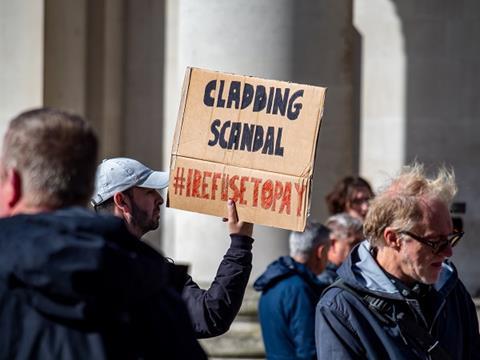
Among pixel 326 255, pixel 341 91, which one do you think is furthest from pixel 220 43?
pixel 326 255

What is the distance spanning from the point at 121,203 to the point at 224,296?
17.8 inches

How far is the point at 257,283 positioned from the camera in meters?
6.69

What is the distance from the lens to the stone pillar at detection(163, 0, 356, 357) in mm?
8008

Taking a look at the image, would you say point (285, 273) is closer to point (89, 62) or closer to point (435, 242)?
point (435, 242)

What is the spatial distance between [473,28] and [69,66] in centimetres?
287

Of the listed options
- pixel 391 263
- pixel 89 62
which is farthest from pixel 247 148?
pixel 89 62

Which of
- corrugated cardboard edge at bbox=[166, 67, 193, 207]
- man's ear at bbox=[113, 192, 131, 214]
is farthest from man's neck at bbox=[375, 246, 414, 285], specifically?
man's ear at bbox=[113, 192, 131, 214]

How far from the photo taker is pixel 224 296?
4.36 metres

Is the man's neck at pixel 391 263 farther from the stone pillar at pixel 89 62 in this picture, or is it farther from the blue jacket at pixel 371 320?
the stone pillar at pixel 89 62

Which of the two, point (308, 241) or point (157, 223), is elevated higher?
point (157, 223)

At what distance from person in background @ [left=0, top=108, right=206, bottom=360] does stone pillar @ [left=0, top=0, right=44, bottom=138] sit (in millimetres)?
6442

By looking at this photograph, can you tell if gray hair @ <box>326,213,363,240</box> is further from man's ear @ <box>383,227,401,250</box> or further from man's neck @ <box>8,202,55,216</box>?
man's neck @ <box>8,202,55,216</box>

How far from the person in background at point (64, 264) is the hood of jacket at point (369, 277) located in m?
1.59

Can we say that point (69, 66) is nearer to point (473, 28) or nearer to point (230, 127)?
point (473, 28)
